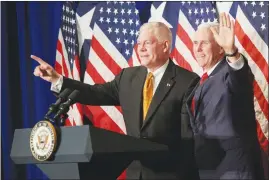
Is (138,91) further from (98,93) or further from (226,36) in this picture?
(226,36)

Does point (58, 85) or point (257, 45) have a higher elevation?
point (257, 45)

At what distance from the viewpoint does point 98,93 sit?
2578mm

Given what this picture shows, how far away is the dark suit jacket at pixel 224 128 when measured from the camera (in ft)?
7.81

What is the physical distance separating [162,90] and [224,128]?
361 millimetres

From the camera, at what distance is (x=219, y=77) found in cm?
246

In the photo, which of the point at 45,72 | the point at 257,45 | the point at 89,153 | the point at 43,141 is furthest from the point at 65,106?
the point at 257,45

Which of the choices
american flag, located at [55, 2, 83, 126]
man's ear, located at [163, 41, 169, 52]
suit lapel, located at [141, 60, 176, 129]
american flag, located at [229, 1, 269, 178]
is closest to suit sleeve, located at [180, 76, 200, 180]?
suit lapel, located at [141, 60, 176, 129]

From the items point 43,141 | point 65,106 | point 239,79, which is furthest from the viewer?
point 239,79

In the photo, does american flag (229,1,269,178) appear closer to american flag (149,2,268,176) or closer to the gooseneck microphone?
american flag (149,2,268,176)

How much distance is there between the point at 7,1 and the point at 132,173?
1793 millimetres

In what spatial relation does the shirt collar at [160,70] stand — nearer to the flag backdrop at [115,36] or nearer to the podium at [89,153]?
the flag backdrop at [115,36]

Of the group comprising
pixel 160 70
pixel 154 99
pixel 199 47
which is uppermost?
pixel 199 47

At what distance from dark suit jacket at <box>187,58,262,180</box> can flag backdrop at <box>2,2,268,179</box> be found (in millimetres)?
580

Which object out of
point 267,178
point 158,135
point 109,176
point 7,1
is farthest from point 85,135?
point 7,1
